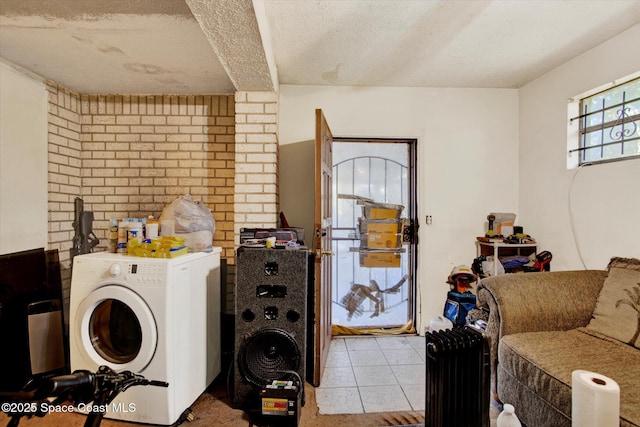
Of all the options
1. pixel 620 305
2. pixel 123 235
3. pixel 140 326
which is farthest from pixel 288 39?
pixel 620 305

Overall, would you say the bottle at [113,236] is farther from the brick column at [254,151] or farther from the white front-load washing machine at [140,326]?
the brick column at [254,151]

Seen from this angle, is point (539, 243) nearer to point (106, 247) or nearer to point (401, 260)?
point (401, 260)

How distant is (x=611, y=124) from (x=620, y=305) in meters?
1.43

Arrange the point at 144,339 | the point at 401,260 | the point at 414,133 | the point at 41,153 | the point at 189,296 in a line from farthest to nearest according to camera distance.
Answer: the point at 401,260
the point at 414,133
the point at 41,153
the point at 189,296
the point at 144,339

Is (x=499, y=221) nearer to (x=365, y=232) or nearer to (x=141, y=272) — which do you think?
(x=365, y=232)

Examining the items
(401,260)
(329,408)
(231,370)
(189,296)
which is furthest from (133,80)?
(401,260)

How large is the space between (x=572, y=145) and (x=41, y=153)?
14.3ft

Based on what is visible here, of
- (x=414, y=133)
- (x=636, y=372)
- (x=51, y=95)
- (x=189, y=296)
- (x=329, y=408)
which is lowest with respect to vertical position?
(x=329, y=408)

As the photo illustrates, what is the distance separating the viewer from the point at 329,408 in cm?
193

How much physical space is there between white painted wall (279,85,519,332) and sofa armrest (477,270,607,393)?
3.54 ft

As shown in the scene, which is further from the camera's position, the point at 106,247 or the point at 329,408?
the point at 106,247

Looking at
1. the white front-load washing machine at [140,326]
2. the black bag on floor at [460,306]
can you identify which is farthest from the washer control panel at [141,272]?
the black bag on floor at [460,306]

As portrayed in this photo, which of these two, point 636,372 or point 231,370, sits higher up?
point 636,372

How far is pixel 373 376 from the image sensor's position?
90.8 inches
